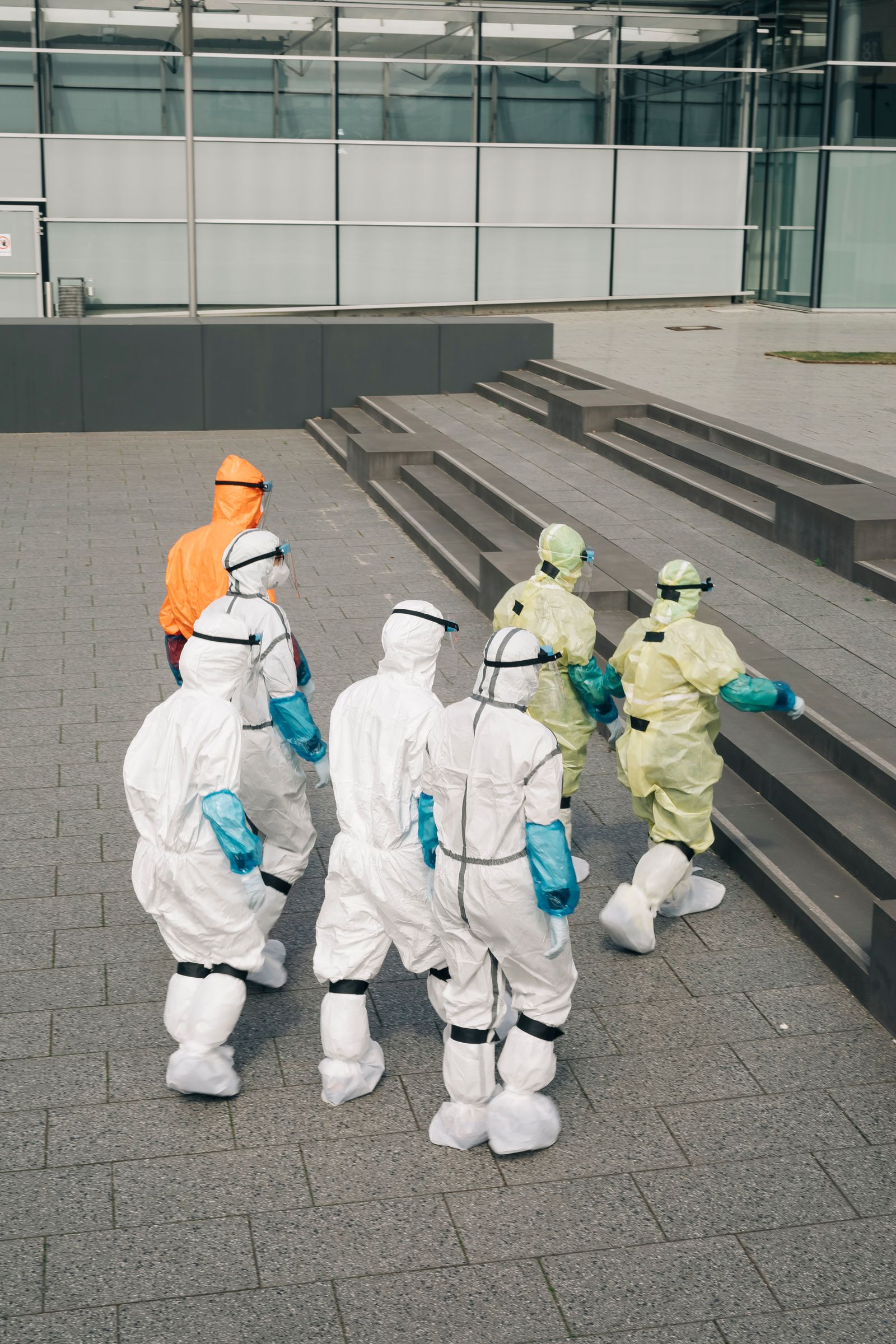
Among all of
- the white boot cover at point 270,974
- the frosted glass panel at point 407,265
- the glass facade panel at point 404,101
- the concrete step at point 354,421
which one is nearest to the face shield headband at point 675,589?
the white boot cover at point 270,974

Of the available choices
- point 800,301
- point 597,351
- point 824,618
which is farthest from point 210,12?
point 824,618

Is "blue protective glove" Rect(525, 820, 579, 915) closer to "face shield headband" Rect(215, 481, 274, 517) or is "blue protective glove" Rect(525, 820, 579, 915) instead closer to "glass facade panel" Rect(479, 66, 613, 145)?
"face shield headband" Rect(215, 481, 274, 517)

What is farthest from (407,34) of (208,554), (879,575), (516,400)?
(208,554)

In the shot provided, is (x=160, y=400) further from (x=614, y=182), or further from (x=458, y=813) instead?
(x=458, y=813)

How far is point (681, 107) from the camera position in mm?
26844

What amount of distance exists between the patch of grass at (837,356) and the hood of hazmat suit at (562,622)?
544 inches

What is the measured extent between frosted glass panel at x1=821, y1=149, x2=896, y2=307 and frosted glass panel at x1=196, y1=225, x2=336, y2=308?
912cm

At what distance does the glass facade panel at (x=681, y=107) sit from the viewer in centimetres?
2653

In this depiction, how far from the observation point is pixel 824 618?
9164 millimetres

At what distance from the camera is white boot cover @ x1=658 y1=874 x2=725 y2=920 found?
21.1 ft

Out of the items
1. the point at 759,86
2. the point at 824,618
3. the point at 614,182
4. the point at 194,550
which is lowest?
the point at 824,618

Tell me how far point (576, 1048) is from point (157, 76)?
22.9 meters

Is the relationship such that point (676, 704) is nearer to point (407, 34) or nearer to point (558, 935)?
point (558, 935)

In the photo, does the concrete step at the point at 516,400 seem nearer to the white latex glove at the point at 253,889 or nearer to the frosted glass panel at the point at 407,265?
the frosted glass panel at the point at 407,265
